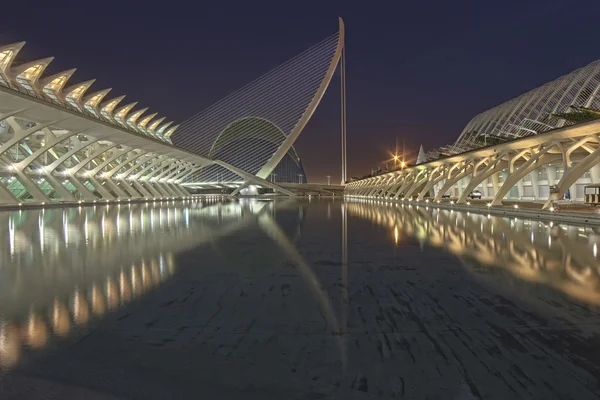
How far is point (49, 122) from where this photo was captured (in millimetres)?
27531

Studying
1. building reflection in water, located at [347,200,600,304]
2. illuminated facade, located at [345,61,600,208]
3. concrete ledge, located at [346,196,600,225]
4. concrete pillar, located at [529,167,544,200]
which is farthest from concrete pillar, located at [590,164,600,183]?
building reflection in water, located at [347,200,600,304]

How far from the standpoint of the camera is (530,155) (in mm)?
25031

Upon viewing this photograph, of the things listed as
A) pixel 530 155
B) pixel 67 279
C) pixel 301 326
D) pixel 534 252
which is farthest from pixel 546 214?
pixel 67 279

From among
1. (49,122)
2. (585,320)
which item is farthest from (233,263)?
(49,122)

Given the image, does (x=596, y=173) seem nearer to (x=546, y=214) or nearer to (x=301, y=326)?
(x=546, y=214)

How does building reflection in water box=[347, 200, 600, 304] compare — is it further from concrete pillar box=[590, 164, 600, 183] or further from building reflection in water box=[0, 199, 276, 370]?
concrete pillar box=[590, 164, 600, 183]

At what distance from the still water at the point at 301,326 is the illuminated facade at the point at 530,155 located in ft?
44.5

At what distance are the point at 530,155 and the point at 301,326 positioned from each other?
25.5 metres

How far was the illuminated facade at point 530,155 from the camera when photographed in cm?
1827

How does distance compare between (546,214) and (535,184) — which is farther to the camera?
(535,184)

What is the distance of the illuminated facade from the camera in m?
18.3

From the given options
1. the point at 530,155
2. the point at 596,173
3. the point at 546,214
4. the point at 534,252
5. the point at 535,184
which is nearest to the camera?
the point at 534,252

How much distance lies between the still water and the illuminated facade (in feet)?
44.5

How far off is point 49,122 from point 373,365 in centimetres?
3018
